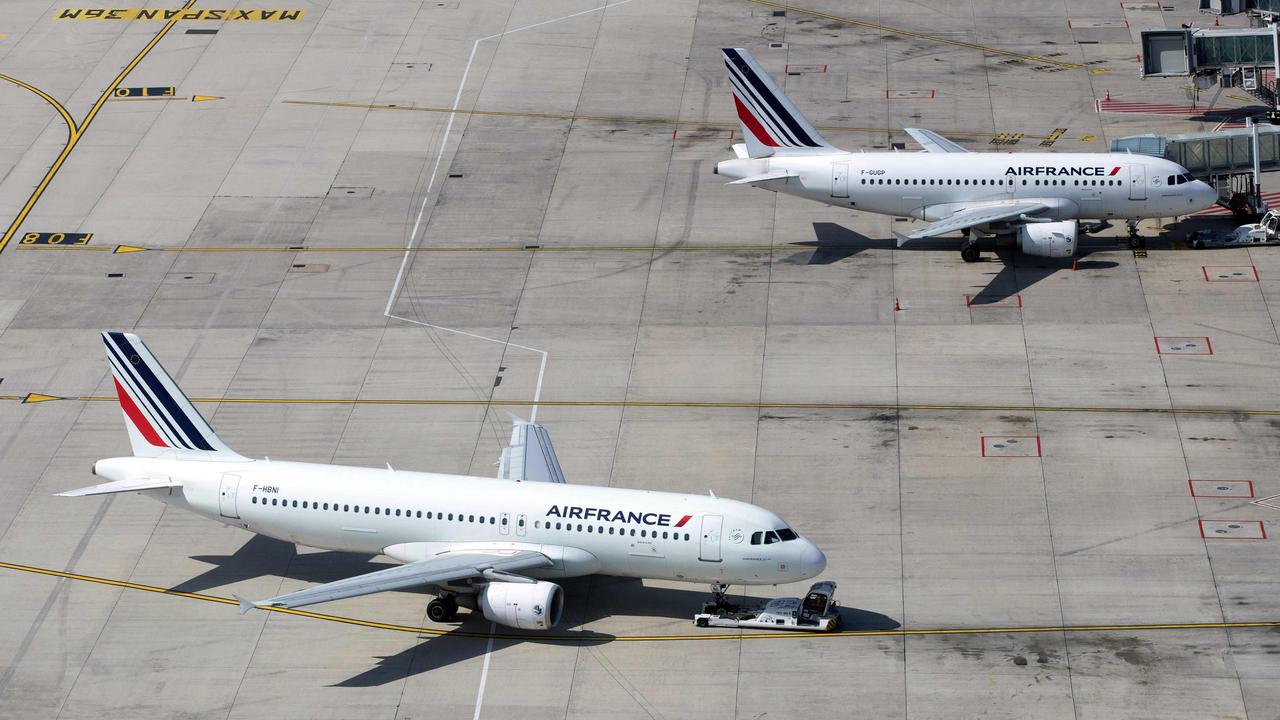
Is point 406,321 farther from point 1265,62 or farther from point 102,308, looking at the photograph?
point 1265,62

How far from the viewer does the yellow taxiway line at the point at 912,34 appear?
103 m

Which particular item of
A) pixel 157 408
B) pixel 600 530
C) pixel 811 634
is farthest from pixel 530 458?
pixel 157 408

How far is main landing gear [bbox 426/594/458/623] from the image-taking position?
5938 cm

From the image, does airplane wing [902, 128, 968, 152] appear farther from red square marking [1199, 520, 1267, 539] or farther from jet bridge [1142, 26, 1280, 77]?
red square marking [1199, 520, 1267, 539]

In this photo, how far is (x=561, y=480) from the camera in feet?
211

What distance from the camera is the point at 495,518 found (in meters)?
59.1

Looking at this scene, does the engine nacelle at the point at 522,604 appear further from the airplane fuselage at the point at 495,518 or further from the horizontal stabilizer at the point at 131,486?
the horizontal stabilizer at the point at 131,486

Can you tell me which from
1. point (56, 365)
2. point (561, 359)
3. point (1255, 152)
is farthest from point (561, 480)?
point (1255, 152)

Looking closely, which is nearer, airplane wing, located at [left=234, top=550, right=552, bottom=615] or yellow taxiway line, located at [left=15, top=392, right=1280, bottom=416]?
airplane wing, located at [left=234, top=550, right=552, bottom=615]

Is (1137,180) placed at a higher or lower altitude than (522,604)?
lower

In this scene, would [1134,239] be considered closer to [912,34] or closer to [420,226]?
[912,34]

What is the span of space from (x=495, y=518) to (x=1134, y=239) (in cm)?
3964

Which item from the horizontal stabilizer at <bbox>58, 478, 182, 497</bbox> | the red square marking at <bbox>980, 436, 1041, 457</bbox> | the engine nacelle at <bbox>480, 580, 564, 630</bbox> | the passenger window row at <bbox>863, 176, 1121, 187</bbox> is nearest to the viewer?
the engine nacelle at <bbox>480, 580, 564, 630</bbox>

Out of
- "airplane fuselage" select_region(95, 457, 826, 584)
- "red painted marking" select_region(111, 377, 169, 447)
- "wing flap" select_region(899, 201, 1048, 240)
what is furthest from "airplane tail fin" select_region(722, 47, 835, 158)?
"red painted marking" select_region(111, 377, 169, 447)
